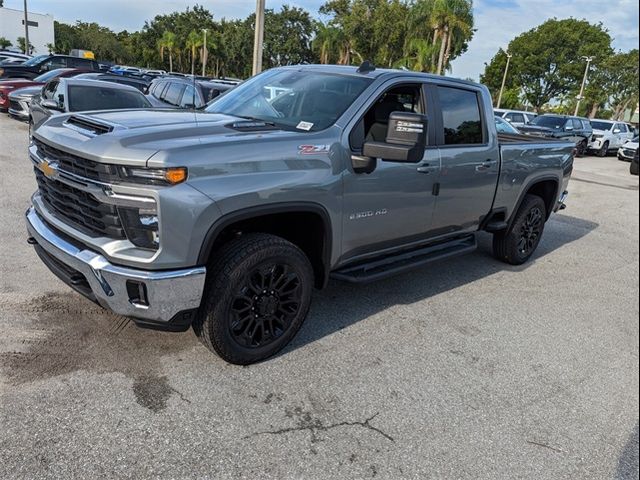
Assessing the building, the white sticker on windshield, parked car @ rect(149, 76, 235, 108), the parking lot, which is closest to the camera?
the parking lot

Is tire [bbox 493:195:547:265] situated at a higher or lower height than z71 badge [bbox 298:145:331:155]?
lower

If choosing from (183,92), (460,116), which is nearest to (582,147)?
(183,92)

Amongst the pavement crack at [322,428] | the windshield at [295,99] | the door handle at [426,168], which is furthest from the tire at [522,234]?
the pavement crack at [322,428]

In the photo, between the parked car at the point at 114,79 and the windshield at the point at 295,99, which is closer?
the windshield at the point at 295,99

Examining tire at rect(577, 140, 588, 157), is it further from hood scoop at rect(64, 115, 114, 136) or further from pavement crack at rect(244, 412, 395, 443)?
hood scoop at rect(64, 115, 114, 136)

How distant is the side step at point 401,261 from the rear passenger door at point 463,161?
158 mm

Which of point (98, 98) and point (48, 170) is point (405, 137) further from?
point (98, 98)

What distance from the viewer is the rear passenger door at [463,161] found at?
4500 millimetres

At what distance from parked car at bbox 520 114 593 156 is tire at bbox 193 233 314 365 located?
17960 mm

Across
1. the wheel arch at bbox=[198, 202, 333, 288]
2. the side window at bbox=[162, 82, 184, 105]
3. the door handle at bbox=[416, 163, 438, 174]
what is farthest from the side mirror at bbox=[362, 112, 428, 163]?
the side window at bbox=[162, 82, 184, 105]

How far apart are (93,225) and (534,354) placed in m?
3.32

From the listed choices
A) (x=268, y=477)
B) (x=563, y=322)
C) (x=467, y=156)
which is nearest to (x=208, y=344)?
(x=268, y=477)

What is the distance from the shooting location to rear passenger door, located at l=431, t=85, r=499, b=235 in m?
4.50

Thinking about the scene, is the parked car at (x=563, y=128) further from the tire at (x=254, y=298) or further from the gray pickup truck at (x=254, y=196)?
the tire at (x=254, y=298)
